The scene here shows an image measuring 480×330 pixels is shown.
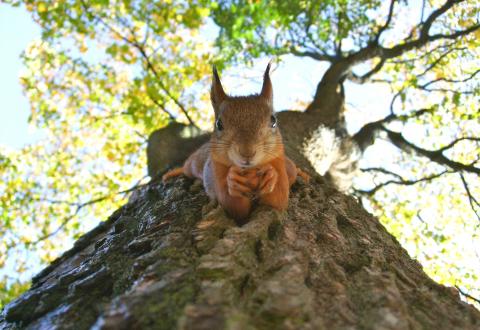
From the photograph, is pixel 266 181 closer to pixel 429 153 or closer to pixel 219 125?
pixel 219 125

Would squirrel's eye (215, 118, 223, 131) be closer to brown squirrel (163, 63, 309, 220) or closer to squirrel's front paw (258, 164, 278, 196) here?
brown squirrel (163, 63, 309, 220)

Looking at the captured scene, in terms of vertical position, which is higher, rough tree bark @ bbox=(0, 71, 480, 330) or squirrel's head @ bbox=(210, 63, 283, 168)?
squirrel's head @ bbox=(210, 63, 283, 168)

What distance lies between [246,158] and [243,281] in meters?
0.75

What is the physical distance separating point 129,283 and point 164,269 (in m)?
0.20

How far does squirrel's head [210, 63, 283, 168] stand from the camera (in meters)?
2.08

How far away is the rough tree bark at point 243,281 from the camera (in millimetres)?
1261

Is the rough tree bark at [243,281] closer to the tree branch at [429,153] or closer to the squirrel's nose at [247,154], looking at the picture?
the squirrel's nose at [247,154]

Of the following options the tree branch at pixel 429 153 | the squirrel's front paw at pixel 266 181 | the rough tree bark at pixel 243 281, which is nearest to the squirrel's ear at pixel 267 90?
the squirrel's front paw at pixel 266 181

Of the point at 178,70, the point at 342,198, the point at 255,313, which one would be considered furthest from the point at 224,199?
the point at 178,70

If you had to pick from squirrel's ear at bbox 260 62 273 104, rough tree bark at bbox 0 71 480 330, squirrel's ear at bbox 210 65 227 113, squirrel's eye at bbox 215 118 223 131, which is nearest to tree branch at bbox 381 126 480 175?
rough tree bark at bbox 0 71 480 330

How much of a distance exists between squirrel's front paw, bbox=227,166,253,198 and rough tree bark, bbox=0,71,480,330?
14 cm

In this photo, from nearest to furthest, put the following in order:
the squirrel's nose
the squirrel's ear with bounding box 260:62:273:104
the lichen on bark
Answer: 1. the lichen on bark
2. the squirrel's nose
3. the squirrel's ear with bounding box 260:62:273:104

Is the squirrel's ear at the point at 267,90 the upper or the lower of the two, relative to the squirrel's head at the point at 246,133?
upper

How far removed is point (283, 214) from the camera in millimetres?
2264
